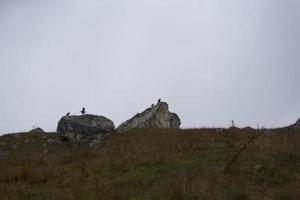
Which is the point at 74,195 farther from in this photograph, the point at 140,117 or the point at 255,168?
the point at 140,117

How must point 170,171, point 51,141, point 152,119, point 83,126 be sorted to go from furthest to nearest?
point 152,119
point 83,126
point 51,141
point 170,171

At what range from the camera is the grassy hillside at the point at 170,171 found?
50.7 ft

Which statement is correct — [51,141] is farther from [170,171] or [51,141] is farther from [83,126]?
[170,171]

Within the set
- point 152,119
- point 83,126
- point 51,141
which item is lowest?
point 51,141

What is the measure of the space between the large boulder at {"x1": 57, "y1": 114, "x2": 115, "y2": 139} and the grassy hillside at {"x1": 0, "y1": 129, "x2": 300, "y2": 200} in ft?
24.8

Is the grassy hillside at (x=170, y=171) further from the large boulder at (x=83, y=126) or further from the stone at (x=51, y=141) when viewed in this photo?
the large boulder at (x=83, y=126)

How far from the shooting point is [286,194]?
15391 mm

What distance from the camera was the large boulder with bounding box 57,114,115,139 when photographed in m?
34.0

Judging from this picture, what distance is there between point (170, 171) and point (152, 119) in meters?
18.2

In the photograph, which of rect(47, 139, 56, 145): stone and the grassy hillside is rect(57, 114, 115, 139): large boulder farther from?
the grassy hillside

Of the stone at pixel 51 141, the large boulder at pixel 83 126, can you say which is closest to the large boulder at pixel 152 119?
the large boulder at pixel 83 126

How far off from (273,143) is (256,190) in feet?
22.4

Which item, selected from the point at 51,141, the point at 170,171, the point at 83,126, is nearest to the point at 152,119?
the point at 83,126

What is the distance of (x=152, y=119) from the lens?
36.5m
